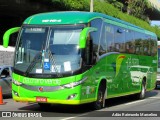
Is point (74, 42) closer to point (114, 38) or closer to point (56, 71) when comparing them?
point (56, 71)

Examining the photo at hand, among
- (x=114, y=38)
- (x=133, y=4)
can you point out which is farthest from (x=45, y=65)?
(x=133, y=4)

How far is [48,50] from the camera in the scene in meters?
12.6

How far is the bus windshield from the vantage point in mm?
12383

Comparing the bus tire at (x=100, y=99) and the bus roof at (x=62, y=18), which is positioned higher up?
the bus roof at (x=62, y=18)

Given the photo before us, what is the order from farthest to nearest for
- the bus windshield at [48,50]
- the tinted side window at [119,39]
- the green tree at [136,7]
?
the green tree at [136,7] < the tinted side window at [119,39] < the bus windshield at [48,50]

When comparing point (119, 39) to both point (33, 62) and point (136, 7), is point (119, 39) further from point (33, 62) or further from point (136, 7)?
point (136, 7)

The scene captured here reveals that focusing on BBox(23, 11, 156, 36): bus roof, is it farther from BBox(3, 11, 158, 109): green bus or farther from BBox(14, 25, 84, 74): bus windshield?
BBox(14, 25, 84, 74): bus windshield

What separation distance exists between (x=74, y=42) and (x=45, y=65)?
1.15 metres

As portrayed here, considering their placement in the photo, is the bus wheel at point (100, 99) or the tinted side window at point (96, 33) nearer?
the tinted side window at point (96, 33)

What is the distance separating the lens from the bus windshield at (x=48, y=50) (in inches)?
488

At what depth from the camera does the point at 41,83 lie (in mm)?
12414

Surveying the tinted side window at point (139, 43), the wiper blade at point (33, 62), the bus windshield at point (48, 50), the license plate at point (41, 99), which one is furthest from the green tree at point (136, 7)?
the license plate at point (41, 99)

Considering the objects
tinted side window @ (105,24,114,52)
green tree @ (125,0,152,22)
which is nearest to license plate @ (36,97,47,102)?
tinted side window @ (105,24,114,52)

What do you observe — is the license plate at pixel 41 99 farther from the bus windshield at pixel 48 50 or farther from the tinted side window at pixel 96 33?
the tinted side window at pixel 96 33
